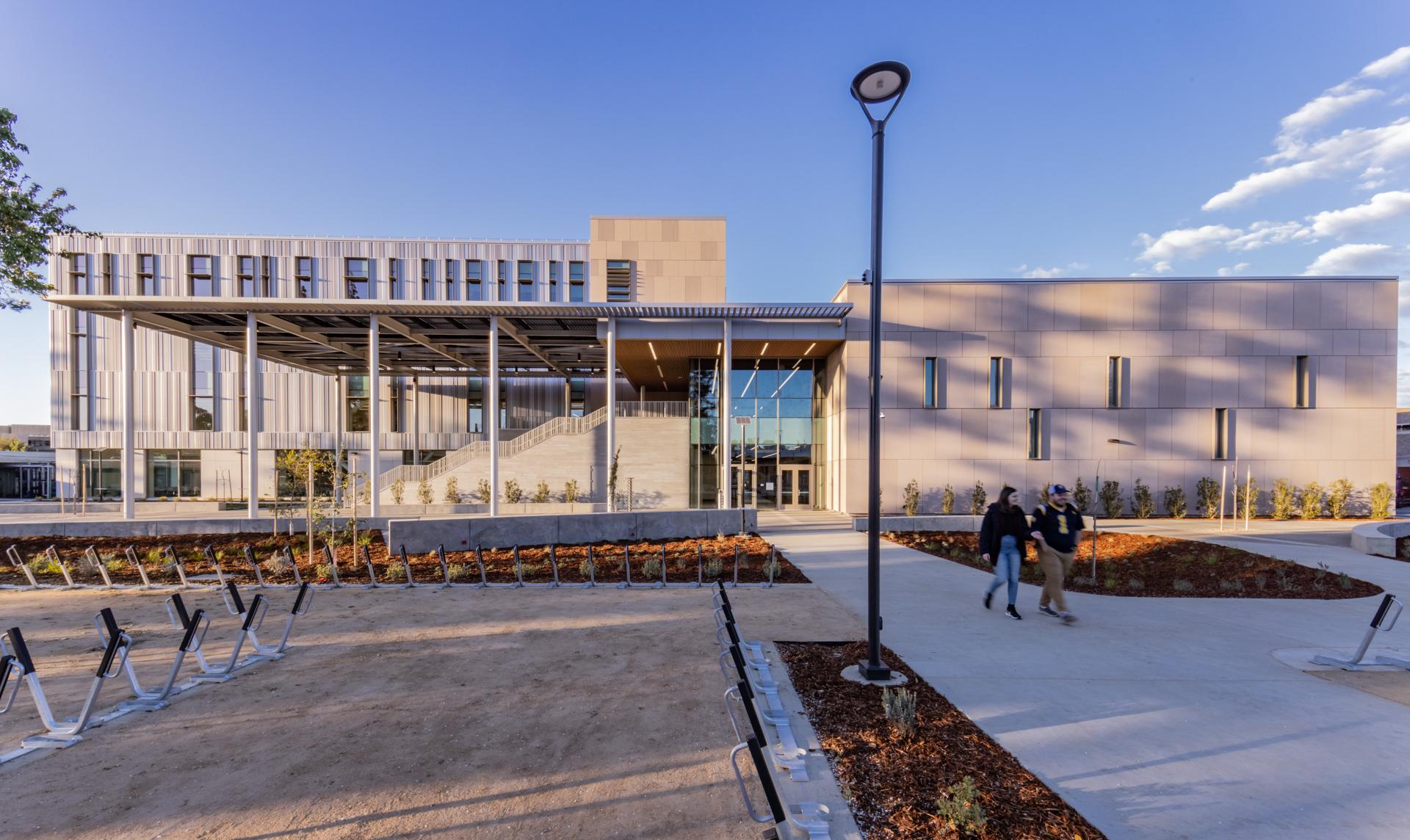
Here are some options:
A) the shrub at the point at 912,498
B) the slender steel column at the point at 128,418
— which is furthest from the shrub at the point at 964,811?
the slender steel column at the point at 128,418

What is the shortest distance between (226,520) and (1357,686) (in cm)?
2232

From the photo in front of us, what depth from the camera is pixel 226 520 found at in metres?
16.1

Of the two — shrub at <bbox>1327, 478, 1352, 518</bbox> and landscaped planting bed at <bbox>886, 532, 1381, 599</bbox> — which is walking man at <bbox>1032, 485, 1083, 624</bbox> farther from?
shrub at <bbox>1327, 478, 1352, 518</bbox>

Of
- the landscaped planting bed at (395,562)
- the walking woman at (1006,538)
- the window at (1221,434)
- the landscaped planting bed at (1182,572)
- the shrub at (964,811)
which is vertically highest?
the window at (1221,434)

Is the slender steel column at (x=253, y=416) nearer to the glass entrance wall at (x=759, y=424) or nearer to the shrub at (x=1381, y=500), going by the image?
the glass entrance wall at (x=759, y=424)

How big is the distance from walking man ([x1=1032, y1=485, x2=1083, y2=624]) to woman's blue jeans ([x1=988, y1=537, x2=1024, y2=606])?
332 millimetres

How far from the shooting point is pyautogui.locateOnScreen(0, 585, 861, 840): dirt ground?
3676 millimetres

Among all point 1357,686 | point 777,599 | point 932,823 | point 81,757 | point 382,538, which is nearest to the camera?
point 932,823

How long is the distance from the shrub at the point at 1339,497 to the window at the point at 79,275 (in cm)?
6534

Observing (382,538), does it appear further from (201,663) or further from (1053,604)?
(1053,604)

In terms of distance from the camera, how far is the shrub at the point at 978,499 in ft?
70.6

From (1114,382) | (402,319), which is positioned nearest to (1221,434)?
(1114,382)

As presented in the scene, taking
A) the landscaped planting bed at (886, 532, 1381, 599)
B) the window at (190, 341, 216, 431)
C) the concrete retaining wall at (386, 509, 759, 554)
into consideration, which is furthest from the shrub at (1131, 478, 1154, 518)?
the window at (190, 341, 216, 431)

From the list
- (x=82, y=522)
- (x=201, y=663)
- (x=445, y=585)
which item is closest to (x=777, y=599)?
(x=445, y=585)
